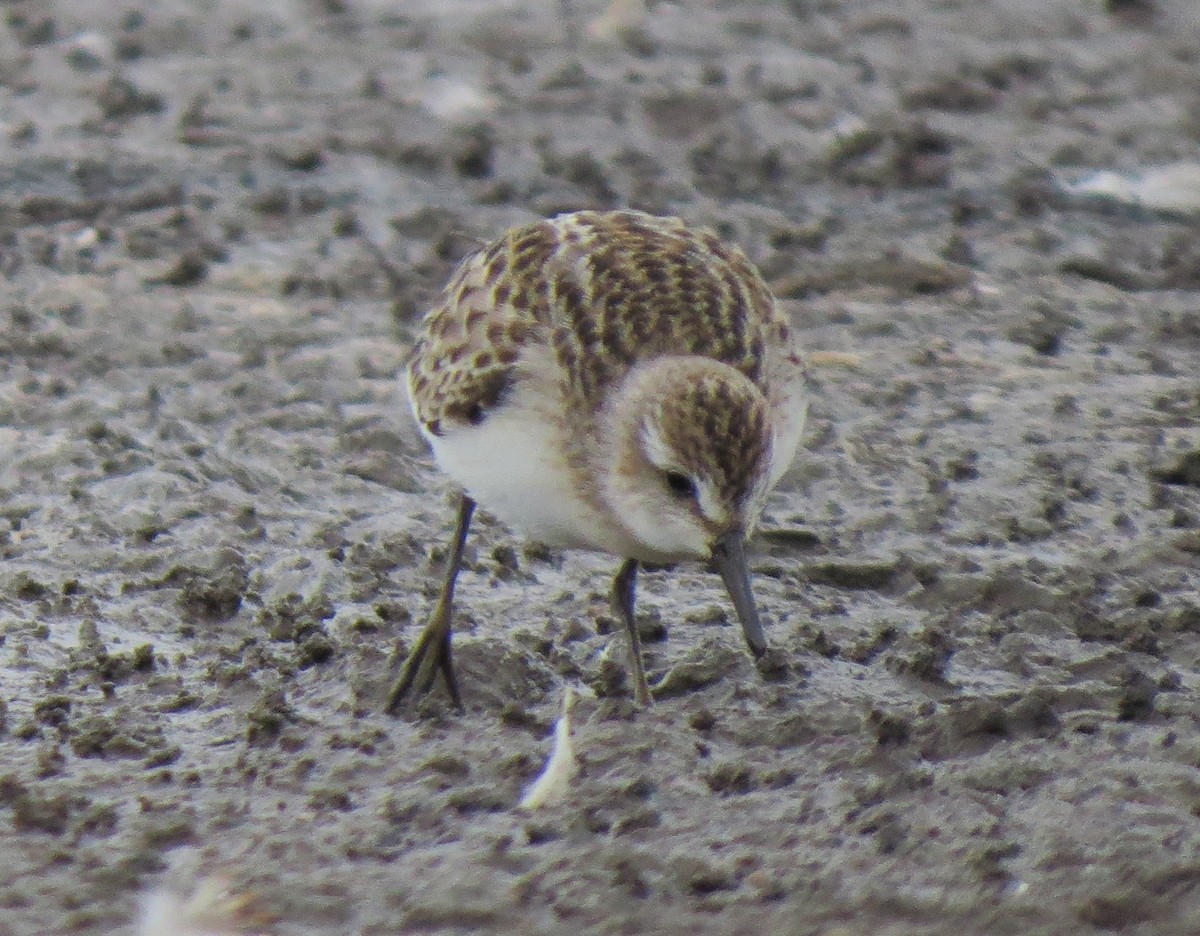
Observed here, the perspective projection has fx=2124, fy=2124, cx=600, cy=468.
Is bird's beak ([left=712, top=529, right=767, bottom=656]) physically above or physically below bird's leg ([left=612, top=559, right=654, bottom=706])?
above

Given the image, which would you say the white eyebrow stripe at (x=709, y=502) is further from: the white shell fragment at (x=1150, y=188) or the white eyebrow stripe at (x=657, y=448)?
the white shell fragment at (x=1150, y=188)

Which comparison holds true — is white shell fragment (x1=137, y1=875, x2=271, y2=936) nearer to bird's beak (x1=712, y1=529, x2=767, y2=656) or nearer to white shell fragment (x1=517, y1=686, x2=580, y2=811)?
white shell fragment (x1=517, y1=686, x2=580, y2=811)

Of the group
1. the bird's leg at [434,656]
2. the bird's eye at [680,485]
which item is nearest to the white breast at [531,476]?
the bird's eye at [680,485]

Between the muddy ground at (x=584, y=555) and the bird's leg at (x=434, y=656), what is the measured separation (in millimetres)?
81

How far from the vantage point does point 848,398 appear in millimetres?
8195

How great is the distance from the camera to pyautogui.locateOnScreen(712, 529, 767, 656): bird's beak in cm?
562

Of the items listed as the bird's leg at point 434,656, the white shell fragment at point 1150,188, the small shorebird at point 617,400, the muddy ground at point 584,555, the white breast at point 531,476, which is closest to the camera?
the muddy ground at point 584,555

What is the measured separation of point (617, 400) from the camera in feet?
18.7

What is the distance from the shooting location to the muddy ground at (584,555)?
5.46 metres

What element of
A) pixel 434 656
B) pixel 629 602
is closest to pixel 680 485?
pixel 629 602

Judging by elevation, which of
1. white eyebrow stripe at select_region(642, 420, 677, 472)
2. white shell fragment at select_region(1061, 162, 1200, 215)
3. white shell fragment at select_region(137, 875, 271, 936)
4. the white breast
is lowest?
white shell fragment at select_region(137, 875, 271, 936)

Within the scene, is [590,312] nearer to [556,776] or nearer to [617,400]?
[617,400]

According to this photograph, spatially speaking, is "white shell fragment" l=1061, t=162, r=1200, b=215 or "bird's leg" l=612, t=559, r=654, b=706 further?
"white shell fragment" l=1061, t=162, r=1200, b=215

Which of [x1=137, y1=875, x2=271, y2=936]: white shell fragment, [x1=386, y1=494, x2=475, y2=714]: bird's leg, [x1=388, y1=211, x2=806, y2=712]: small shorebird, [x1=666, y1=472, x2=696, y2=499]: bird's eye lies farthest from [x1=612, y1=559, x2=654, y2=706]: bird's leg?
[x1=137, y1=875, x2=271, y2=936]: white shell fragment
